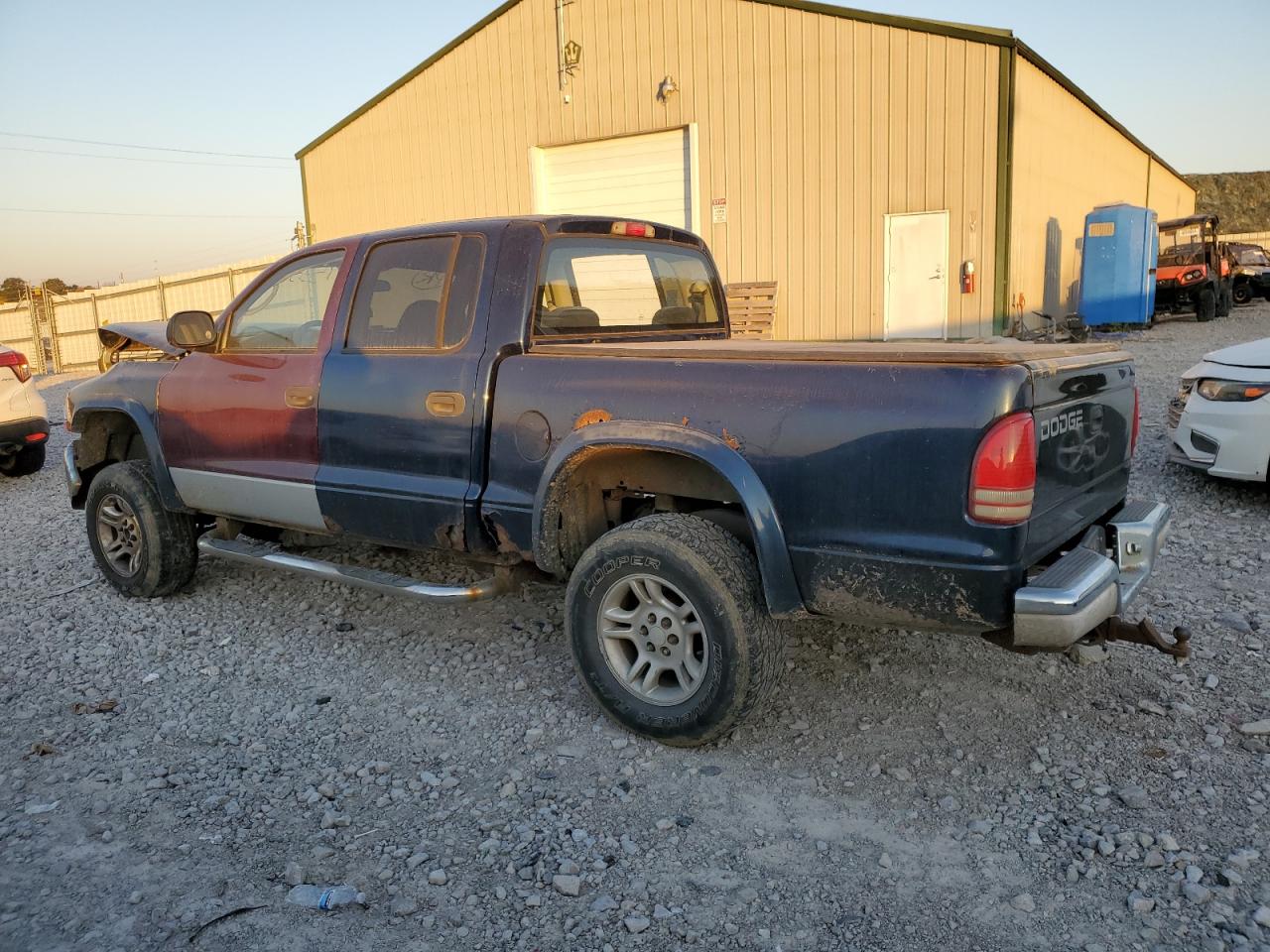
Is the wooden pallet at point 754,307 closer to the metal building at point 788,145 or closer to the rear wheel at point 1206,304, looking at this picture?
the metal building at point 788,145

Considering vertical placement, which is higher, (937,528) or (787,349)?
(787,349)

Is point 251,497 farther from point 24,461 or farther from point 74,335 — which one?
point 74,335

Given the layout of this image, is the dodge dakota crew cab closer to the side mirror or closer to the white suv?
the side mirror

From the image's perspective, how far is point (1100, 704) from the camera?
11.7 feet

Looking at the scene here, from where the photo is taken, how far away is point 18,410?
8570 mm

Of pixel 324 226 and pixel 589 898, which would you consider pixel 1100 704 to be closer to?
pixel 589 898

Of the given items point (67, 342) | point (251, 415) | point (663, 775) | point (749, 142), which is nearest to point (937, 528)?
point (663, 775)

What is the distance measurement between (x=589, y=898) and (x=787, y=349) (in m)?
1.83

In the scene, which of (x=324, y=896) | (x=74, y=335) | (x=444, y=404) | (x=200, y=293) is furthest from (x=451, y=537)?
(x=74, y=335)

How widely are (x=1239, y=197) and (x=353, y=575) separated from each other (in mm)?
51251

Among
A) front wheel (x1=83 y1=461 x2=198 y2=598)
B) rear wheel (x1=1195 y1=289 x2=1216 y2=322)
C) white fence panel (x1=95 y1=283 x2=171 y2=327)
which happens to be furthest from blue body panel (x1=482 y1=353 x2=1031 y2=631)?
white fence panel (x1=95 y1=283 x2=171 y2=327)

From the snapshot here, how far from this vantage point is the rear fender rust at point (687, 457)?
120 inches

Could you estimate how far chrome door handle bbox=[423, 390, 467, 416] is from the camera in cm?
376

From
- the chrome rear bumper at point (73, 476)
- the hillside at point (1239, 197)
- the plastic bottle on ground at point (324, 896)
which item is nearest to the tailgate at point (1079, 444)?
the plastic bottle on ground at point (324, 896)
